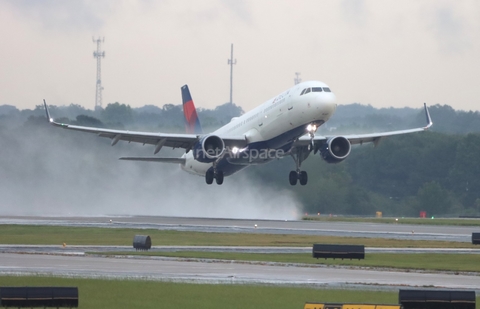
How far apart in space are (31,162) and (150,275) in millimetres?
53303

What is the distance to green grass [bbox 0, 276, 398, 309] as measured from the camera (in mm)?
22344

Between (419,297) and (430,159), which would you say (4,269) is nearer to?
(419,297)

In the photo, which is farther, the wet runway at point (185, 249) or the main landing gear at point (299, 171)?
the main landing gear at point (299, 171)

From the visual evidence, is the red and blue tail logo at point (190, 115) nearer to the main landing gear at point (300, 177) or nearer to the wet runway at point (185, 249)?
the main landing gear at point (300, 177)

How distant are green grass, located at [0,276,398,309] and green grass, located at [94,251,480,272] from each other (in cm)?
898

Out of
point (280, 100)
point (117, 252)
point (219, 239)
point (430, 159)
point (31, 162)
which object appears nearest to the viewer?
point (117, 252)

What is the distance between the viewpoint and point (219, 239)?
153ft

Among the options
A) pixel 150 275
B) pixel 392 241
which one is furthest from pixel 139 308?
pixel 392 241

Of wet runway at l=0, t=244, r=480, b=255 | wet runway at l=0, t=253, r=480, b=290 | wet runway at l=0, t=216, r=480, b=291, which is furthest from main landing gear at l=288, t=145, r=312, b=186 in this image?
wet runway at l=0, t=253, r=480, b=290

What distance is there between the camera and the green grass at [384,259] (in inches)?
1329

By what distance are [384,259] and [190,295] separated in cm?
1475

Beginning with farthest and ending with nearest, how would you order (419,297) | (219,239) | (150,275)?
(219,239), (150,275), (419,297)

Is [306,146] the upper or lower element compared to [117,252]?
upper

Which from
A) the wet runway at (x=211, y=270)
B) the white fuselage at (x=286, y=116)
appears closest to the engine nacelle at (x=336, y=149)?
the white fuselage at (x=286, y=116)
